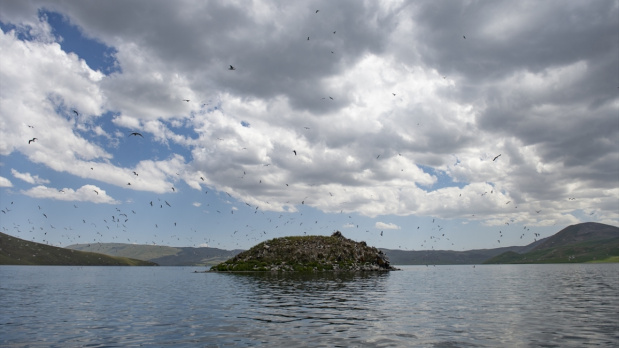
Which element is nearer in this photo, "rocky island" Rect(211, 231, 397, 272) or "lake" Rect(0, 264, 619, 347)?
"lake" Rect(0, 264, 619, 347)

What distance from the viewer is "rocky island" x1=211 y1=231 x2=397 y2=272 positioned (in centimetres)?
16388

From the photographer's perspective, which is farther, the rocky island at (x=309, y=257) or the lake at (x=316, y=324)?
the rocky island at (x=309, y=257)

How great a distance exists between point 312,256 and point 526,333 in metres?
147

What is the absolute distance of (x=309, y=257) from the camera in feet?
559

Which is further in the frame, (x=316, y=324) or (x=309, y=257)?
(x=309, y=257)

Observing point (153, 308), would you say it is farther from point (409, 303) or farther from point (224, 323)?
point (409, 303)

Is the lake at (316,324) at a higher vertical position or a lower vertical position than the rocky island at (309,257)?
lower

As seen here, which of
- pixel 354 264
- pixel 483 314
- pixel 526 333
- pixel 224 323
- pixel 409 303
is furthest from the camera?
pixel 354 264

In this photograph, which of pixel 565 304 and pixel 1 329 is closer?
pixel 1 329

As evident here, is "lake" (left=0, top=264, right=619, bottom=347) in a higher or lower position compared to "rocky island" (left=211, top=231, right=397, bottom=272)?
lower

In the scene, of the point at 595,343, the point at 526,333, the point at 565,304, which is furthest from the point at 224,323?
the point at 565,304

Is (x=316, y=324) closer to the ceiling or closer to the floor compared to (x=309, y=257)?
closer to the floor

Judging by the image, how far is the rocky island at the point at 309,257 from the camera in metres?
164

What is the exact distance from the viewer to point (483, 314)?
37.0m
